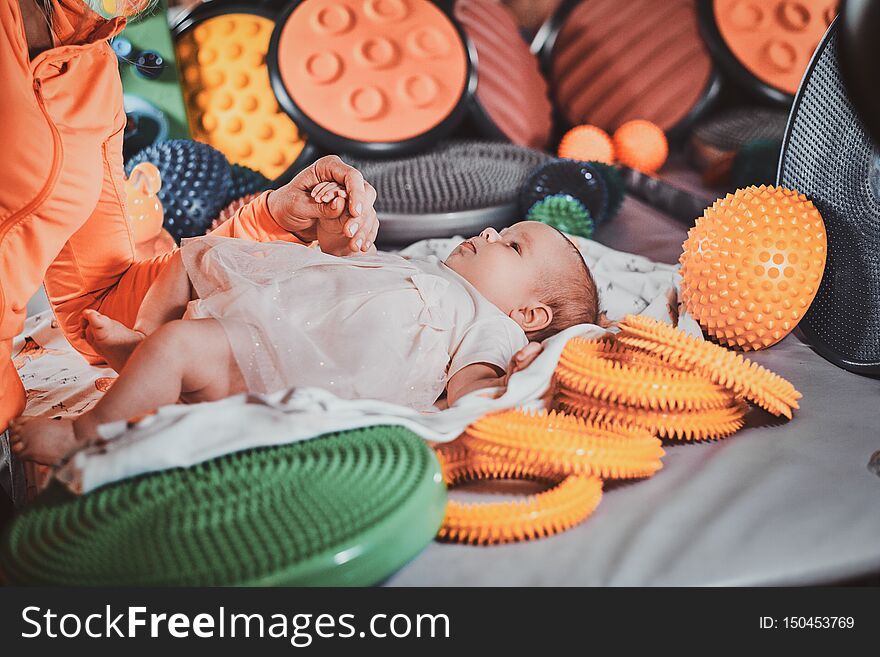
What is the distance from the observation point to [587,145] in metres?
1.71

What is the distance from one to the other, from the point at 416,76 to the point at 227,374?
1.05m

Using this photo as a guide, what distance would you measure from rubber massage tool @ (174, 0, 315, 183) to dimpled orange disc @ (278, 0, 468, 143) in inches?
2.5

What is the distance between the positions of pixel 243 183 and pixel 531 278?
64cm

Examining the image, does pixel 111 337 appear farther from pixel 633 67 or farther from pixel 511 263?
pixel 633 67

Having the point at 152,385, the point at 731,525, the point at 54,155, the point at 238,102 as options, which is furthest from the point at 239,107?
the point at 731,525

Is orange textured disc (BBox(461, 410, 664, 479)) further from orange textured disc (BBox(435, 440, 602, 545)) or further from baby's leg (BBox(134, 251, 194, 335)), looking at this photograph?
baby's leg (BBox(134, 251, 194, 335))

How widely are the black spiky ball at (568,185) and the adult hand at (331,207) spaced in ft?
1.61

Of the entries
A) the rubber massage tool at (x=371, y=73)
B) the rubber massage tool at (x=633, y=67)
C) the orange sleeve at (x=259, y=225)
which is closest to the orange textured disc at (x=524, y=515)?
the orange sleeve at (x=259, y=225)

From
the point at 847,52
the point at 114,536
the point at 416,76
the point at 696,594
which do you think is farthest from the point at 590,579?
the point at 416,76

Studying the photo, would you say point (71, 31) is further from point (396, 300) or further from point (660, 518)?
point (660, 518)

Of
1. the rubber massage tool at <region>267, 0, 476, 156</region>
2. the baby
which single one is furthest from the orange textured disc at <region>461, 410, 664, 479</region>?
the rubber massage tool at <region>267, 0, 476, 156</region>

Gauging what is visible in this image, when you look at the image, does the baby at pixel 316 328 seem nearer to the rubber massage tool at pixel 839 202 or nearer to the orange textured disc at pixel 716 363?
the orange textured disc at pixel 716 363

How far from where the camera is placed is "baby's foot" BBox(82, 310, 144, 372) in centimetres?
76

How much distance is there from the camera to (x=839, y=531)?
0.62m
